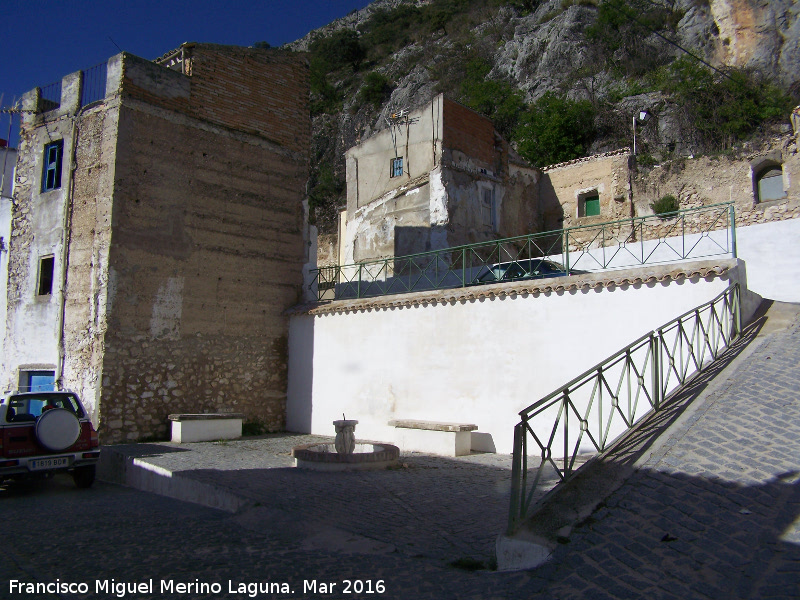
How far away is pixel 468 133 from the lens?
21.9 m

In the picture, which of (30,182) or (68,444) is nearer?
(68,444)

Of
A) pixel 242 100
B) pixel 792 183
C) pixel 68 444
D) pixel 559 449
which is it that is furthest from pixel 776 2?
pixel 68 444

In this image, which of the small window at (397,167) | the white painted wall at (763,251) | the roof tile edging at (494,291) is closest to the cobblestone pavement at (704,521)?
the roof tile edging at (494,291)

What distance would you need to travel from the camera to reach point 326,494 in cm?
730

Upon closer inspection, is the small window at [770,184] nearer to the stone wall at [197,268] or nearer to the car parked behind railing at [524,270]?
the car parked behind railing at [524,270]

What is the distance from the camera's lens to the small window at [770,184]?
22.7 metres

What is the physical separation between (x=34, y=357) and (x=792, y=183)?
24.6m

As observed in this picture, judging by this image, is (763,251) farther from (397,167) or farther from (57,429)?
(57,429)

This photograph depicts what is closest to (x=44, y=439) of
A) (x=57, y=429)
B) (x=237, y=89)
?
(x=57, y=429)

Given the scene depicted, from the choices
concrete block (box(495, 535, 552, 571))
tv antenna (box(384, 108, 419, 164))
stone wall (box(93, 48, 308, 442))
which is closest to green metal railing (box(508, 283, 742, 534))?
concrete block (box(495, 535, 552, 571))

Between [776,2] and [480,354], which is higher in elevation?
[776,2]

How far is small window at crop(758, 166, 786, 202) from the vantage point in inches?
893

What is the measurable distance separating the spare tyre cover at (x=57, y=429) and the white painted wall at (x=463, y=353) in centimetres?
616

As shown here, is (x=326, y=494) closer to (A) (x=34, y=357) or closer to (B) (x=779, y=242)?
(A) (x=34, y=357)
